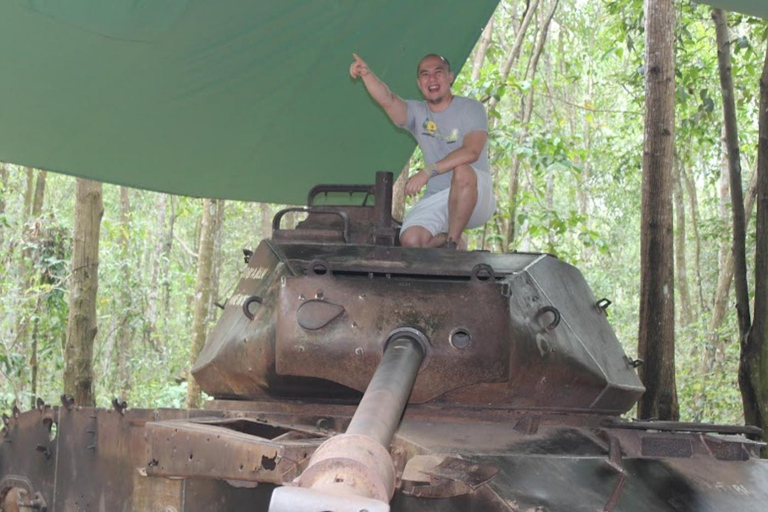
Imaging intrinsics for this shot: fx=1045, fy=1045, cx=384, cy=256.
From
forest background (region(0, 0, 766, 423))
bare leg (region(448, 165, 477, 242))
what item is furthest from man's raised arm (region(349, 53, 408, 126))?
forest background (region(0, 0, 766, 423))

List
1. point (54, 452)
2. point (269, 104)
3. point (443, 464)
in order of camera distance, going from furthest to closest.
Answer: point (269, 104)
point (54, 452)
point (443, 464)

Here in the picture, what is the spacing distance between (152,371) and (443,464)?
15.0 m

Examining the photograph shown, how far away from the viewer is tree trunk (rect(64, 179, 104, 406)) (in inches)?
328

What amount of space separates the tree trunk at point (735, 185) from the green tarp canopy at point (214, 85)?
217 cm

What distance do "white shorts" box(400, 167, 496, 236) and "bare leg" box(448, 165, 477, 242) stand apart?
2.8 inches

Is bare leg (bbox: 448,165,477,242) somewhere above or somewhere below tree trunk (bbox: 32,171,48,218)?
below

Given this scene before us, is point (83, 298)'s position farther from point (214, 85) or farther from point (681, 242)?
point (681, 242)

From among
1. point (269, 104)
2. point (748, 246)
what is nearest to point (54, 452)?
point (269, 104)

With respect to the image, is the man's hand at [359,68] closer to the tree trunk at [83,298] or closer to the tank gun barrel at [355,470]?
the tank gun barrel at [355,470]

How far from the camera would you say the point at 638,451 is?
13.8 feet

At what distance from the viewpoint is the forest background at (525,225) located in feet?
39.6

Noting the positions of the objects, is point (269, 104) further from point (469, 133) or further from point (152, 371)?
point (152, 371)

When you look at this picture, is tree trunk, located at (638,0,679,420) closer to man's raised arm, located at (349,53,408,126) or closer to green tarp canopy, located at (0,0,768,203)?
green tarp canopy, located at (0,0,768,203)

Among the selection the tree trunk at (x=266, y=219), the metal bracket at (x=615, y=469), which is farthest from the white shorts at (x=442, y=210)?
the tree trunk at (x=266, y=219)
